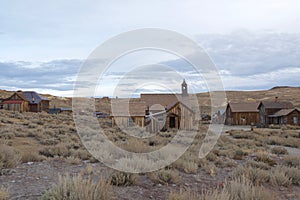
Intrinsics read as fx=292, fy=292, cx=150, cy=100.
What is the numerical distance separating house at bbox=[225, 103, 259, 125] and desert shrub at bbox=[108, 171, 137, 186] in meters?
45.5

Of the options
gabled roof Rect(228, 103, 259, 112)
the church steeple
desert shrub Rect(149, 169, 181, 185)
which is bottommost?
desert shrub Rect(149, 169, 181, 185)

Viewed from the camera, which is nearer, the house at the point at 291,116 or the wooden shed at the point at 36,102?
the house at the point at 291,116

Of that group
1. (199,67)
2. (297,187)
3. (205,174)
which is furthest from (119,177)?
(199,67)

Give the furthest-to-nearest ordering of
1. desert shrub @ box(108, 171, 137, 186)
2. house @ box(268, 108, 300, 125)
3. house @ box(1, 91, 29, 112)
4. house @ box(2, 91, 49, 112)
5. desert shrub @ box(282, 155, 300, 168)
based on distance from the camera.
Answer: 1. house @ box(2, 91, 49, 112)
2. house @ box(1, 91, 29, 112)
3. house @ box(268, 108, 300, 125)
4. desert shrub @ box(282, 155, 300, 168)
5. desert shrub @ box(108, 171, 137, 186)

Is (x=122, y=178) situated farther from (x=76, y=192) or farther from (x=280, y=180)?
(x=280, y=180)

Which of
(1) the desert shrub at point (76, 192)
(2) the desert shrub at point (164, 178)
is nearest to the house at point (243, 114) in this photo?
(2) the desert shrub at point (164, 178)

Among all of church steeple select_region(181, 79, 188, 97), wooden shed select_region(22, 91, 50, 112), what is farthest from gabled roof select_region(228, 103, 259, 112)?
wooden shed select_region(22, 91, 50, 112)

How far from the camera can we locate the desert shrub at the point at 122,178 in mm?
6568

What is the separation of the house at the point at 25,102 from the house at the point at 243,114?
33.5m

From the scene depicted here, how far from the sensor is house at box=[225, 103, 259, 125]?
50250 mm

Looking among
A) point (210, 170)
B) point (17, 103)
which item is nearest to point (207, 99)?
point (17, 103)

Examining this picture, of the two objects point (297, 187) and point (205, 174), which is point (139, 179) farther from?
point (297, 187)

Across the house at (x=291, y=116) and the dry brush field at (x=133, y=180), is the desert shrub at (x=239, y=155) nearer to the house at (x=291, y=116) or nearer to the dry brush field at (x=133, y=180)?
the dry brush field at (x=133, y=180)

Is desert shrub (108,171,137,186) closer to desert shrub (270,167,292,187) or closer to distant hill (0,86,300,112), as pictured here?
desert shrub (270,167,292,187)
